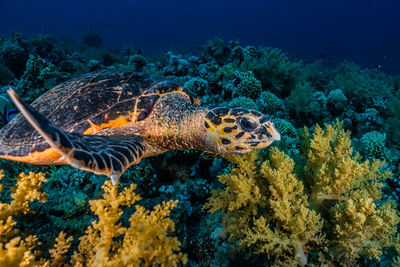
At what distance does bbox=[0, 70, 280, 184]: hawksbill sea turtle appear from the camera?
1500mm

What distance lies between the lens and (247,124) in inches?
60.5

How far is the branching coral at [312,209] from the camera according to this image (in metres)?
1.20

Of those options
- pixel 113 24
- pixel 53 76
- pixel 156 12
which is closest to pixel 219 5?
pixel 156 12

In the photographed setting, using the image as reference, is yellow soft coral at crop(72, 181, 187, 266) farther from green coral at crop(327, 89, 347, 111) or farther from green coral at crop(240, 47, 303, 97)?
green coral at crop(240, 47, 303, 97)

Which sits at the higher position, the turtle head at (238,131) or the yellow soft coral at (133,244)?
the turtle head at (238,131)

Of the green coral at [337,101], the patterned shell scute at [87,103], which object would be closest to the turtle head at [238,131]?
the patterned shell scute at [87,103]

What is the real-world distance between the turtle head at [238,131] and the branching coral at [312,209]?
139 millimetres

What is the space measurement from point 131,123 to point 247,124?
3.70ft

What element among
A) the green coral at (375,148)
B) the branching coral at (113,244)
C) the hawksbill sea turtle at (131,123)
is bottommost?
the green coral at (375,148)

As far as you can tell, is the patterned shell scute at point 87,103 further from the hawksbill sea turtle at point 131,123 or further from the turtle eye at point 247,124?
the turtle eye at point 247,124

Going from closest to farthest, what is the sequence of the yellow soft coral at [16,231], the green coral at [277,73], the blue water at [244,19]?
the yellow soft coral at [16,231] < the green coral at [277,73] < the blue water at [244,19]

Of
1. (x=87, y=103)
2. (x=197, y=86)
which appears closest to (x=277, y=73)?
(x=197, y=86)

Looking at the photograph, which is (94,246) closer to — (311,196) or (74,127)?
(74,127)

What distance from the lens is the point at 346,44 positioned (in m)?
60.4
